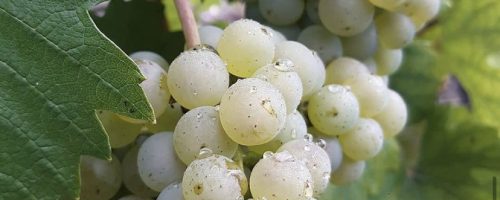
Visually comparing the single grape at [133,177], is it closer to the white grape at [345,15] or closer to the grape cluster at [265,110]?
the grape cluster at [265,110]

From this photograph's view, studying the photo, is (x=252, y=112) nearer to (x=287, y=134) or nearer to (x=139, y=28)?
(x=287, y=134)

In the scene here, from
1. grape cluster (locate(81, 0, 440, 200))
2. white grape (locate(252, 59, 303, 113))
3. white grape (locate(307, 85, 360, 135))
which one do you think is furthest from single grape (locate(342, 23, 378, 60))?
white grape (locate(252, 59, 303, 113))

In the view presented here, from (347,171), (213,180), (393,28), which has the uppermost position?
(213,180)

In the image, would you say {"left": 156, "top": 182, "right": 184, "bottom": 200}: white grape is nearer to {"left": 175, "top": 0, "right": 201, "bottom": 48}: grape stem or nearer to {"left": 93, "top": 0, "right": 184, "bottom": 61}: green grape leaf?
{"left": 175, "top": 0, "right": 201, "bottom": 48}: grape stem

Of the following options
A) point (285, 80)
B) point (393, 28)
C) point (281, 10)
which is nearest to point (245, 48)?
point (285, 80)

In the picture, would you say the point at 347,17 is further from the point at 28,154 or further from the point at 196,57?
the point at 28,154

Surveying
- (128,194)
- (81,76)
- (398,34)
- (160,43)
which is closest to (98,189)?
(128,194)
